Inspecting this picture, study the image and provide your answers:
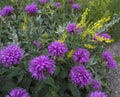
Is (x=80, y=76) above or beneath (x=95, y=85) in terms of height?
above

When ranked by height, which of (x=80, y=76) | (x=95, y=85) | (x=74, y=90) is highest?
(x=80, y=76)

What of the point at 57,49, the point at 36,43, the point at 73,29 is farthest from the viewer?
the point at 36,43

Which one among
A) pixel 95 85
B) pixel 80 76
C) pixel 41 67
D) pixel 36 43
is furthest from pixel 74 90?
pixel 36 43

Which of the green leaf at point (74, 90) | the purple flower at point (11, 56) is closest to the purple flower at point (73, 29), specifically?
the green leaf at point (74, 90)

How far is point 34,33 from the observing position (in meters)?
2.39

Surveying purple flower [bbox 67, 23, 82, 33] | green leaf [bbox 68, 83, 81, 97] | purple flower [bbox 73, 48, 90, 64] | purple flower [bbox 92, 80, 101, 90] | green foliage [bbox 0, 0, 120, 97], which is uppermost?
purple flower [bbox 67, 23, 82, 33]

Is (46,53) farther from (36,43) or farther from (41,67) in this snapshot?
(41,67)

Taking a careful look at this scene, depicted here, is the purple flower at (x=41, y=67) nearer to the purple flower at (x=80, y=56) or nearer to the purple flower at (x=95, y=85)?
the purple flower at (x=80, y=56)

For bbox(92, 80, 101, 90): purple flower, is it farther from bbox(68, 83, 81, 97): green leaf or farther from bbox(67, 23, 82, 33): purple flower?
bbox(67, 23, 82, 33): purple flower

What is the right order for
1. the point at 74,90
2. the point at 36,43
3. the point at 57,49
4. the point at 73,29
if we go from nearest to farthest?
the point at 57,49
the point at 74,90
the point at 73,29
the point at 36,43

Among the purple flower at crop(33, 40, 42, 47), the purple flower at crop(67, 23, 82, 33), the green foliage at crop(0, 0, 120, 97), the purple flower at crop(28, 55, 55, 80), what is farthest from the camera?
the purple flower at crop(33, 40, 42, 47)

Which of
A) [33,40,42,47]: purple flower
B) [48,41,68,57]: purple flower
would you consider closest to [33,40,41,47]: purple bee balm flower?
[33,40,42,47]: purple flower

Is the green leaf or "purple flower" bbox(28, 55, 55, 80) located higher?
"purple flower" bbox(28, 55, 55, 80)

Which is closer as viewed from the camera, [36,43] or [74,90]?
[74,90]
